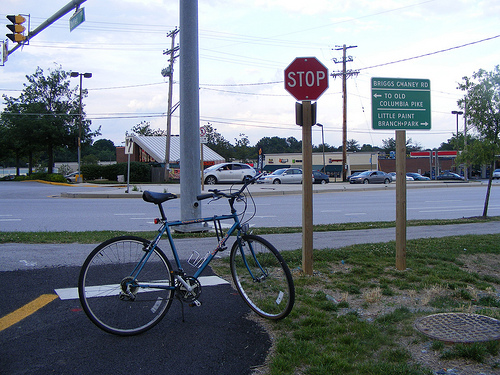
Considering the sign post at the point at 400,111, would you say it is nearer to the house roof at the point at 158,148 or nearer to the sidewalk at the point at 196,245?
the sidewalk at the point at 196,245

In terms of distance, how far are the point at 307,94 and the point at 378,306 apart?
2676 millimetres

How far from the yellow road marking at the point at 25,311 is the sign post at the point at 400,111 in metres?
4.35

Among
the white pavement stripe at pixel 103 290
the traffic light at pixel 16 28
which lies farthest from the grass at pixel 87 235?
the traffic light at pixel 16 28

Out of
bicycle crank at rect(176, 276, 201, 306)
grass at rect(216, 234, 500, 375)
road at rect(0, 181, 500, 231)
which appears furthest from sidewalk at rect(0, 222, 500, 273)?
road at rect(0, 181, 500, 231)

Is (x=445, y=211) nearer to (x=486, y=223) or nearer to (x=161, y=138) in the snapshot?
(x=486, y=223)

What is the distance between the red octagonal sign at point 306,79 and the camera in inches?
Result: 217

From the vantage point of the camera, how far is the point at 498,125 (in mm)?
13031

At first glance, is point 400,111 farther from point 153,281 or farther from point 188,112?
point 188,112

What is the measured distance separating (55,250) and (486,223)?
36.4 ft

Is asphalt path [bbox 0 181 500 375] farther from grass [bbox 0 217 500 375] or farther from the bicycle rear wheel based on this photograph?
grass [bbox 0 217 500 375]

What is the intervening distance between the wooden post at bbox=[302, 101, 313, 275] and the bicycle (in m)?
1.47

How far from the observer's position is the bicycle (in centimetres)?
363

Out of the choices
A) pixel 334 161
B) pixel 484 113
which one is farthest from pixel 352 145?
pixel 484 113

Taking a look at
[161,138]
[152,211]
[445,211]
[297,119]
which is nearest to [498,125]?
[445,211]
